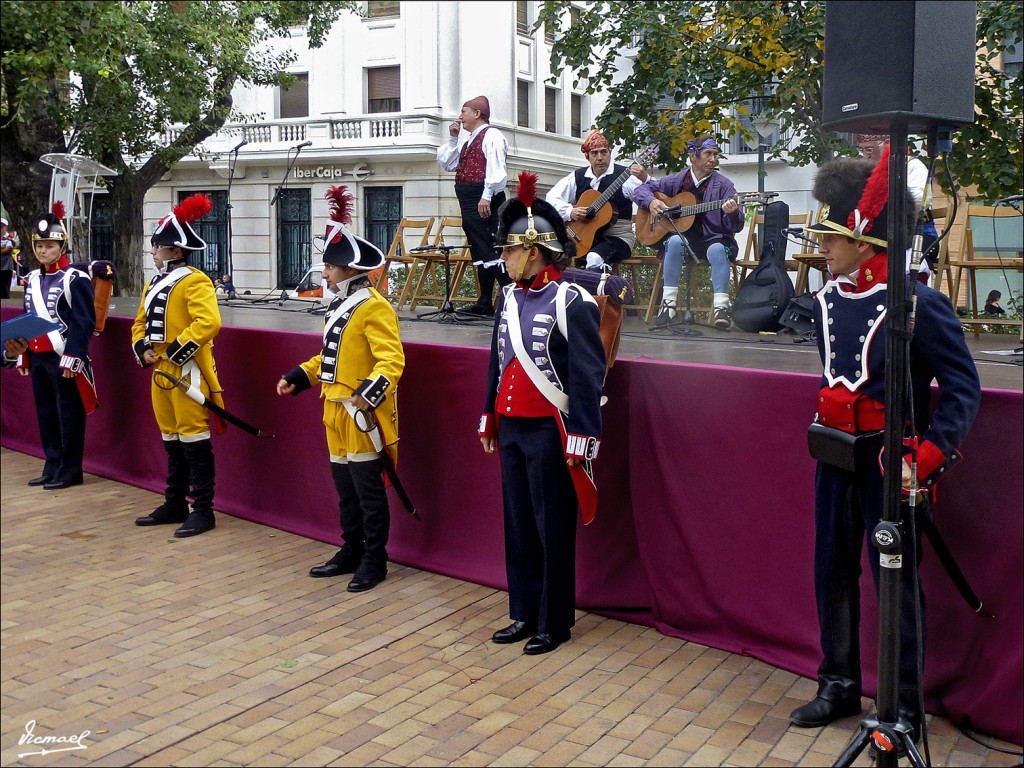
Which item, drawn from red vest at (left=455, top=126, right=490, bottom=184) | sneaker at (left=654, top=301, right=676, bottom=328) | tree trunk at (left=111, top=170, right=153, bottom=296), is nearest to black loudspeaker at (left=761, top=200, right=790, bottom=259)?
sneaker at (left=654, top=301, right=676, bottom=328)

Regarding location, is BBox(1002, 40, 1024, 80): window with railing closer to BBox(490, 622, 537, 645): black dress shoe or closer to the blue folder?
BBox(490, 622, 537, 645): black dress shoe

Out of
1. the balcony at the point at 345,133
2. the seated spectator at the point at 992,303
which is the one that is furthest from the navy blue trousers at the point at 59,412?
the seated spectator at the point at 992,303

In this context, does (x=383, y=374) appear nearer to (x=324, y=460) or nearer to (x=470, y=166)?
(x=324, y=460)

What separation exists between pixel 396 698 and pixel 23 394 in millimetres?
5766

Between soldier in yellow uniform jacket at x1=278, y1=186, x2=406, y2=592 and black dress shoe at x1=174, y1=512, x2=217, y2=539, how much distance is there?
140cm

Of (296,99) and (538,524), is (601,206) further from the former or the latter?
(538,524)

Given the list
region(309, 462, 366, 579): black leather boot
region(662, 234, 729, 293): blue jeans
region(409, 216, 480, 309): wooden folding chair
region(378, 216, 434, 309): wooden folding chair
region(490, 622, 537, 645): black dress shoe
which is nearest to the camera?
region(490, 622, 537, 645): black dress shoe

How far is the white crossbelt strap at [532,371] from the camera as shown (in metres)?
4.45

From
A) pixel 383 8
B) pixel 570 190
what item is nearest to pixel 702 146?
pixel 570 190

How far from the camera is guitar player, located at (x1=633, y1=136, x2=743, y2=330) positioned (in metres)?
7.39

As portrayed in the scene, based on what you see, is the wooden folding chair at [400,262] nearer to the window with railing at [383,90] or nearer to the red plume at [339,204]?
the red plume at [339,204]

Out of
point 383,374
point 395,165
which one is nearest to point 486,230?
point 395,165

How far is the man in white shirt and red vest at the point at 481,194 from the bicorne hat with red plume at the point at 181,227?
5.73 feet

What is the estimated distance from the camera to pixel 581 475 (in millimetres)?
4445
